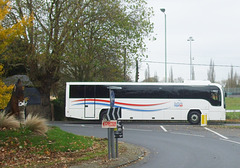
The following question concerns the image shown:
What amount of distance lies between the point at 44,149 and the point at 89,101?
43.7ft

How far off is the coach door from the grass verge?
10904mm

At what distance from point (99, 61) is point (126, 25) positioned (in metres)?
3.29

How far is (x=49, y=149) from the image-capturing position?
37.2 feet

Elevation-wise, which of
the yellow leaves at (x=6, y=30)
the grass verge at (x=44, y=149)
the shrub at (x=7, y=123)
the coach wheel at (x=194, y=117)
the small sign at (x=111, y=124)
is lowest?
the grass verge at (x=44, y=149)

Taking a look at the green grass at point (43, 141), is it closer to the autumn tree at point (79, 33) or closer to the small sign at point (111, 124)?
the small sign at point (111, 124)

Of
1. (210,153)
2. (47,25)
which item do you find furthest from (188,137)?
(47,25)

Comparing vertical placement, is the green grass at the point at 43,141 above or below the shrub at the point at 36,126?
below

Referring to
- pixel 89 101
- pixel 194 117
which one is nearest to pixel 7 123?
pixel 89 101

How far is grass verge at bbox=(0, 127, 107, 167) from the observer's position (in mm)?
9961

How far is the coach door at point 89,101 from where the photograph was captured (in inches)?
964

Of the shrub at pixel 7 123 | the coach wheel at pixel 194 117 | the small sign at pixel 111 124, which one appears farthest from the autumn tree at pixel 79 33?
the small sign at pixel 111 124

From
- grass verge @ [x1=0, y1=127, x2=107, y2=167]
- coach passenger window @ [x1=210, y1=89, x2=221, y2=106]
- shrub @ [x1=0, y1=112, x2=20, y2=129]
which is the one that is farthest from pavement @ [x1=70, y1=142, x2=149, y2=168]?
coach passenger window @ [x1=210, y1=89, x2=221, y2=106]

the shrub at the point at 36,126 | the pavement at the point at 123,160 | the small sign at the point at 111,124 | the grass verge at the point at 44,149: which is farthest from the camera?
the shrub at the point at 36,126

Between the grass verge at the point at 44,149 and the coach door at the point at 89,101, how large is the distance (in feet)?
35.8
